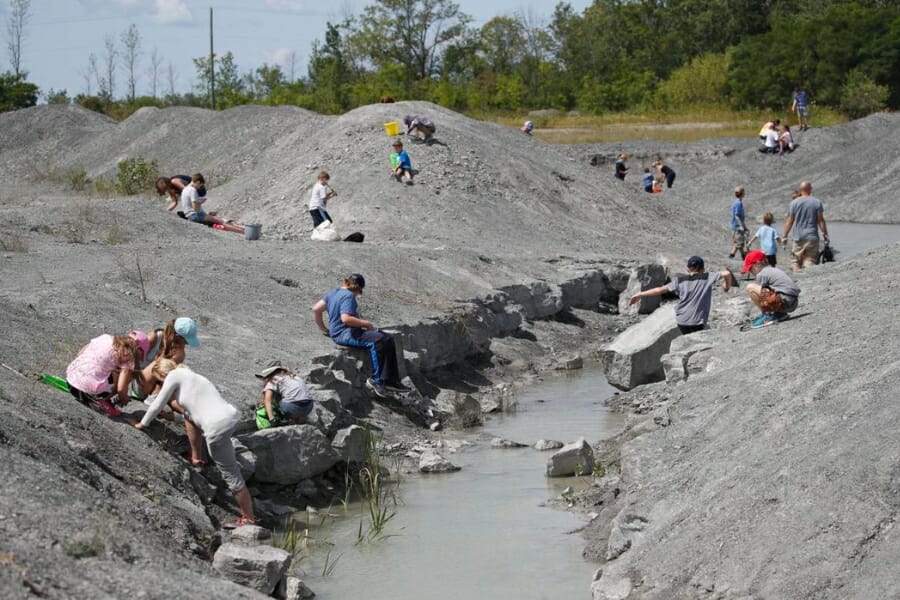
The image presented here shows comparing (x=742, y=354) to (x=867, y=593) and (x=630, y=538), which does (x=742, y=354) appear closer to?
(x=630, y=538)

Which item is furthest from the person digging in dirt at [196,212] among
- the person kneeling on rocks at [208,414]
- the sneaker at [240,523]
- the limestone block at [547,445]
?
the sneaker at [240,523]

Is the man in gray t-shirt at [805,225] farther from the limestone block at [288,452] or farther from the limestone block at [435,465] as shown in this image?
the limestone block at [288,452]

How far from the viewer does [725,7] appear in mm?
71500

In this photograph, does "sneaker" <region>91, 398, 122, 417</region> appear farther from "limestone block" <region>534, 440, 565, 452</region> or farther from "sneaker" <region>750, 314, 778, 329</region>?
"sneaker" <region>750, 314, 778, 329</region>

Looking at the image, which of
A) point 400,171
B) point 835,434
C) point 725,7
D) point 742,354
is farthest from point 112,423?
point 725,7

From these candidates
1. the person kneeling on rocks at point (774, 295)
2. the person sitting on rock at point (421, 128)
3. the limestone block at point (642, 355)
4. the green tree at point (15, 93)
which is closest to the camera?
the person kneeling on rocks at point (774, 295)

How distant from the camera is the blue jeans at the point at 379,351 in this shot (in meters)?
14.8

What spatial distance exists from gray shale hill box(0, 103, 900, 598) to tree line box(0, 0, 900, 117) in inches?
603

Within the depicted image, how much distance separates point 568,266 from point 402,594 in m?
15.8

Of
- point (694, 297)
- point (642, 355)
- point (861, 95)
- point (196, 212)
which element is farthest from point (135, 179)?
point (861, 95)

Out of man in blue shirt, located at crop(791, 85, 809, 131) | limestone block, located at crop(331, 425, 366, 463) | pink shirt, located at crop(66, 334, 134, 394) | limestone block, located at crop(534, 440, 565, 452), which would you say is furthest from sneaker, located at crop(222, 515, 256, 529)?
man in blue shirt, located at crop(791, 85, 809, 131)

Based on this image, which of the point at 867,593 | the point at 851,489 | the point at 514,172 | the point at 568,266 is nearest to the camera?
the point at 867,593

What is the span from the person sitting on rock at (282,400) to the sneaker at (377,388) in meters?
2.87

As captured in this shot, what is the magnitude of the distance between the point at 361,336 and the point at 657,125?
4330cm
